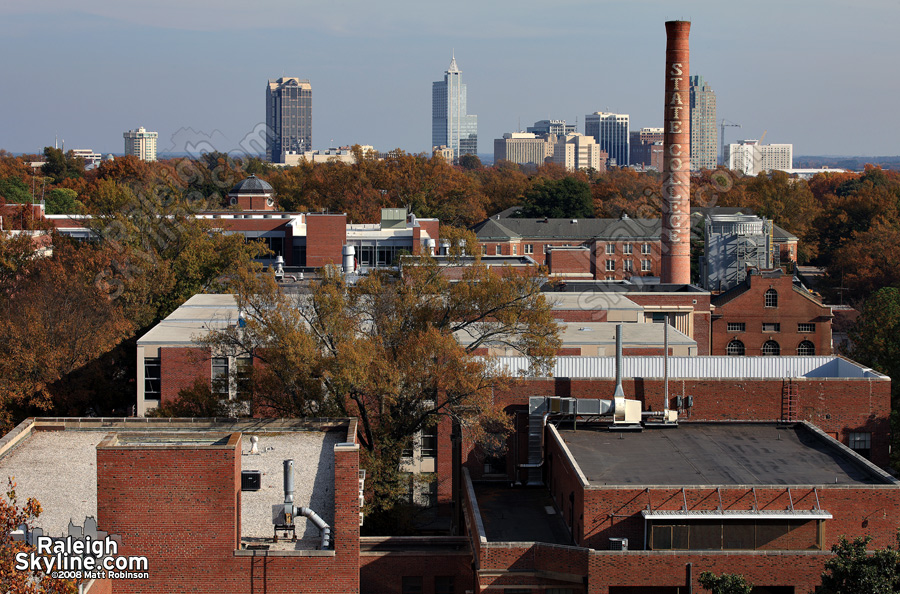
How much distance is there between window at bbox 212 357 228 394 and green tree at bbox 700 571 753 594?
61.8ft

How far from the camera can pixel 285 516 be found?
25609 millimetres

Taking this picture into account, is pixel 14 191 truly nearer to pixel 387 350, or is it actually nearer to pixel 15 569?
pixel 387 350

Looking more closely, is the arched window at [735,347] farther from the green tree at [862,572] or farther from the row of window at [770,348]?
the green tree at [862,572]

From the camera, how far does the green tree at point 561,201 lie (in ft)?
429

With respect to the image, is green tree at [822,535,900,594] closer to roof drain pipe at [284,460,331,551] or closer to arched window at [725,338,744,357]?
roof drain pipe at [284,460,331,551]

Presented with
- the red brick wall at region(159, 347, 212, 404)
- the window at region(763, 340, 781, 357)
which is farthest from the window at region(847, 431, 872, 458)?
the window at region(763, 340, 781, 357)

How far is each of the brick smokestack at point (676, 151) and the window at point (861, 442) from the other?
38184mm

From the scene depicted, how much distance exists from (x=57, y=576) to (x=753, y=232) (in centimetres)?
6639

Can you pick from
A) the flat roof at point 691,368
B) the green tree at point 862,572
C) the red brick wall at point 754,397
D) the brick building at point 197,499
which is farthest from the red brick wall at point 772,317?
the green tree at point 862,572

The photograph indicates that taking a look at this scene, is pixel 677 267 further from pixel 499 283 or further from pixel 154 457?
pixel 154 457

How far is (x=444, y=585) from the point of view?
29844mm

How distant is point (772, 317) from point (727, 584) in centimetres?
4201

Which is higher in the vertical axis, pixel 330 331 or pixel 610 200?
pixel 610 200

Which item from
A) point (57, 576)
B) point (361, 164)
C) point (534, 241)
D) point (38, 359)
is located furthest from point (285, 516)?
point (361, 164)
